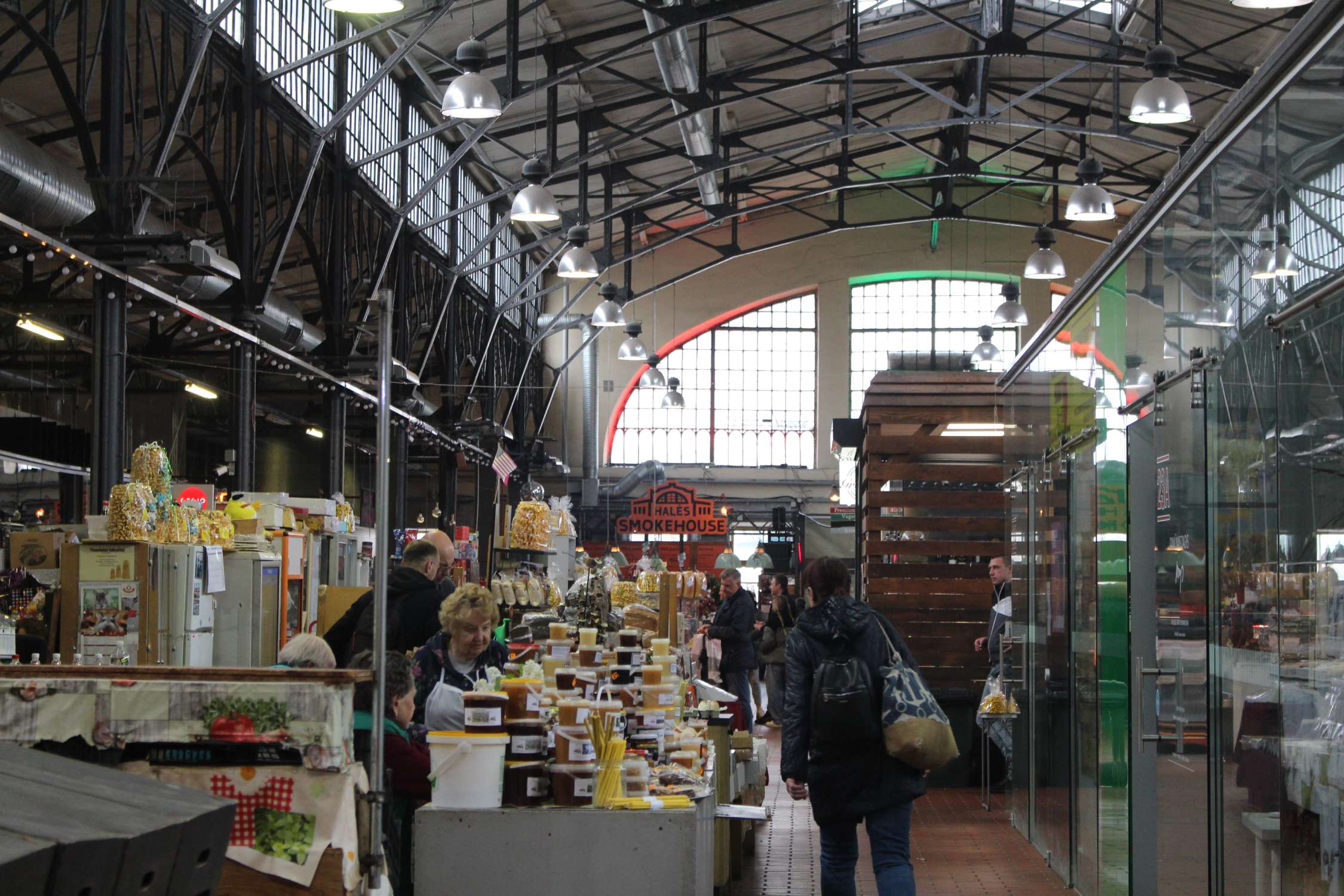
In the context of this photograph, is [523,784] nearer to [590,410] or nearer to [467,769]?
[467,769]

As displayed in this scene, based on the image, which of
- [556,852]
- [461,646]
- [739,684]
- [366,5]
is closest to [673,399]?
[739,684]

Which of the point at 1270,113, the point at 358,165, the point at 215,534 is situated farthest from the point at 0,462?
the point at 1270,113

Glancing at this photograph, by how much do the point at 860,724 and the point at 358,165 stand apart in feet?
36.4

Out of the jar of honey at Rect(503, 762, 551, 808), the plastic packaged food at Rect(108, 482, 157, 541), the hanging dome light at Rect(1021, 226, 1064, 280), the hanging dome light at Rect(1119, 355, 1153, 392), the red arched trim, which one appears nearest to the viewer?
the jar of honey at Rect(503, 762, 551, 808)

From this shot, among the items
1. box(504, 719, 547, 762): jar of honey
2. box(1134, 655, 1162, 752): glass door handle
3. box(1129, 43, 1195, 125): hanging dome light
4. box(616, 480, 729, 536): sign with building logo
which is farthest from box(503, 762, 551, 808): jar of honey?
box(616, 480, 729, 536): sign with building logo

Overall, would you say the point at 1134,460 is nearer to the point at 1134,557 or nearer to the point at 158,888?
the point at 1134,557

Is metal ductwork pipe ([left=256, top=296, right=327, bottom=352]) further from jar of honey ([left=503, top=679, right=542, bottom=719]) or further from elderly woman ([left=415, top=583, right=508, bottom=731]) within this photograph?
jar of honey ([left=503, top=679, right=542, bottom=719])

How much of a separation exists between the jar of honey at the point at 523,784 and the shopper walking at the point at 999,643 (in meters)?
4.62

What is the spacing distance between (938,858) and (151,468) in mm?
4636

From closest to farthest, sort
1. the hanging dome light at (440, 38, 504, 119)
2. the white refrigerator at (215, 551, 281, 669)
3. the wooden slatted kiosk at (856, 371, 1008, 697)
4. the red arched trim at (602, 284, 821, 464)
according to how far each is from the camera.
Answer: the white refrigerator at (215, 551, 281, 669) → the hanging dome light at (440, 38, 504, 119) → the wooden slatted kiosk at (856, 371, 1008, 697) → the red arched trim at (602, 284, 821, 464)

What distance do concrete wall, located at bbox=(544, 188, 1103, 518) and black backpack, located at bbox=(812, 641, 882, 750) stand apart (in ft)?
77.1

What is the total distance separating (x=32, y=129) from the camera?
A: 42.5 ft

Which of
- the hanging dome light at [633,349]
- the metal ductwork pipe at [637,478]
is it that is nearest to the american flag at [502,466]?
the hanging dome light at [633,349]

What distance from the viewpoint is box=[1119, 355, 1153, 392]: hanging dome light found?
5016 mm
